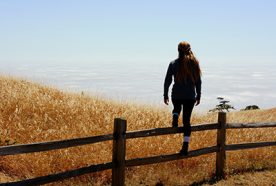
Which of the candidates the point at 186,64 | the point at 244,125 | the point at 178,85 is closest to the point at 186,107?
the point at 178,85

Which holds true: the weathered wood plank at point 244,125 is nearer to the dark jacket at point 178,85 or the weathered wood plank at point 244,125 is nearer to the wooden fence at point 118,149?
the wooden fence at point 118,149

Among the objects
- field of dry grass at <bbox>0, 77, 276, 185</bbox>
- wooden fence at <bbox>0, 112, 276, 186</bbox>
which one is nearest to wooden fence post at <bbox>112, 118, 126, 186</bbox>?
wooden fence at <bbox>0, 112, 276, 186</bbox>

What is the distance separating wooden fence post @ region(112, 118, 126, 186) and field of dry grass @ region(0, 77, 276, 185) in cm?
77

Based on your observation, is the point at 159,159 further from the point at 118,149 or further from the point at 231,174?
the point at 231,174

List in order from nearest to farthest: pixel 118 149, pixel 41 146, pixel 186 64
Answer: pixel 41 146
pixel 118 149
pixel 186 64

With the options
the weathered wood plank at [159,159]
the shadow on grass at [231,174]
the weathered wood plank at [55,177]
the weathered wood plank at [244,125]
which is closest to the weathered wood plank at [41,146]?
the weathered wood plank at [55,177]

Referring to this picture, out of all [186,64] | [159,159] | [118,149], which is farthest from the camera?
[159,159]

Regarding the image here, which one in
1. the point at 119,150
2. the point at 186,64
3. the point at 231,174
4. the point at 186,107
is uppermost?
the point at 186,64

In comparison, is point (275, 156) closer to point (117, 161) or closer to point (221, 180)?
point (221, 180)

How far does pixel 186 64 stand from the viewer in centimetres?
780

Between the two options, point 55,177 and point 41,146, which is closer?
point 41,146

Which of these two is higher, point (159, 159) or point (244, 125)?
point (244, 125)

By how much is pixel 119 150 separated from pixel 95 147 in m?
2.09

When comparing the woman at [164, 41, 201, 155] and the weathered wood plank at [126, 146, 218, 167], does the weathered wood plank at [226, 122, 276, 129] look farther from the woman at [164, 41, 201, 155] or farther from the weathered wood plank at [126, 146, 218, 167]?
the woman at [164, 41, 201, 155]
